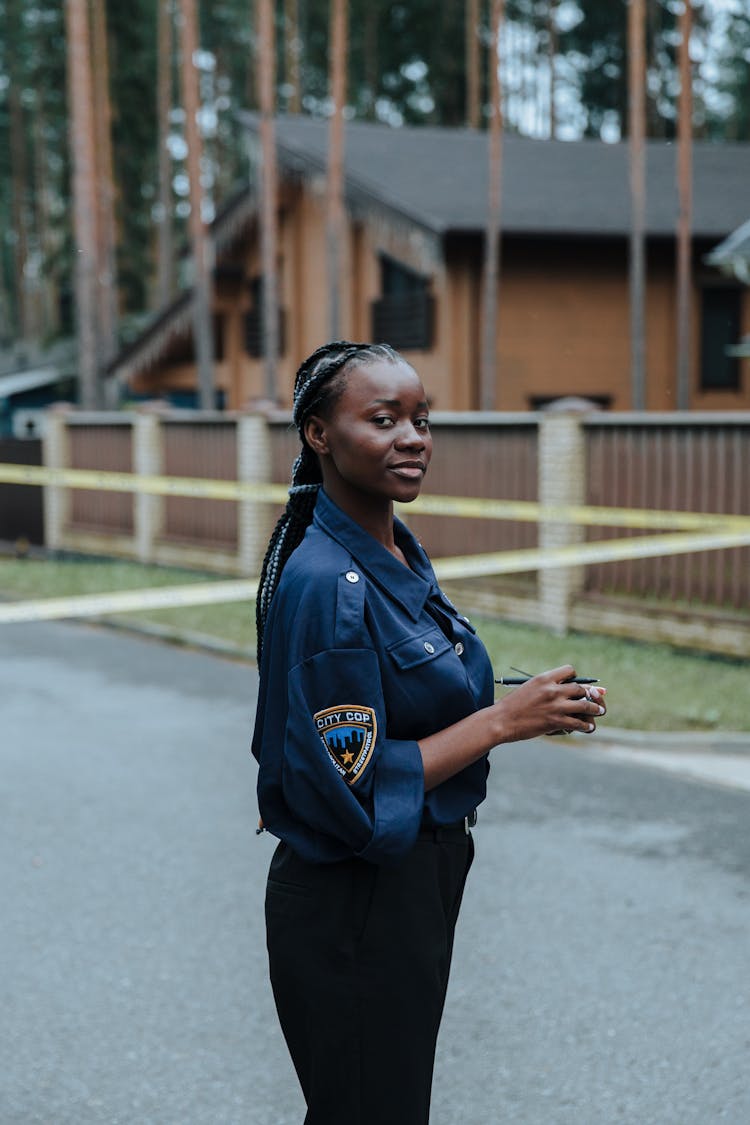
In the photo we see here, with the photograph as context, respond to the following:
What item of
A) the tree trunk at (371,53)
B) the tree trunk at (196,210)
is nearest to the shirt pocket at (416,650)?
the tree trunk at (196,210)

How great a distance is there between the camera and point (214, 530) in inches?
733

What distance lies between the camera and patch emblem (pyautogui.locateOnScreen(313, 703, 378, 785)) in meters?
2.31

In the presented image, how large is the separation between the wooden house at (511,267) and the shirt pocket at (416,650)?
22.6m

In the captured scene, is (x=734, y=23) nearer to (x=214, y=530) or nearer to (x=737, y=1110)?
(x=214, y=530)

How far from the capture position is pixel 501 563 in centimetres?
1361

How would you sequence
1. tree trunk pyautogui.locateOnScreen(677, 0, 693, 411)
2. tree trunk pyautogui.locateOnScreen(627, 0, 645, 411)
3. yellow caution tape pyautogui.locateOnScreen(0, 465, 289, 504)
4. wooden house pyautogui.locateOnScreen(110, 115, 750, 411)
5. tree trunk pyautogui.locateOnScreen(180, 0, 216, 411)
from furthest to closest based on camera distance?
tree trunk pyautogui.locateOnScreen(180, 0, 216, 411) → wooden house pyautogui.locateOnScreen(110, 115, 750, 411) → tree trunk pyautogui.locateOnScreen(627, 0, 645, 411) → tree trunk pyautogui.locateOnScreen(677, 0, 693, 411) → yellow caution tape pyautogui.locateOnScreen(0, 465, 289, 504)

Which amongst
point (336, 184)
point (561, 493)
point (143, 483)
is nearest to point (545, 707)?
point (561, 493)

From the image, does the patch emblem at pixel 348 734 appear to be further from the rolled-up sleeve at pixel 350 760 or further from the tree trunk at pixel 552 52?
the tree trunk at pixel 552 52

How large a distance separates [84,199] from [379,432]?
2270 cm

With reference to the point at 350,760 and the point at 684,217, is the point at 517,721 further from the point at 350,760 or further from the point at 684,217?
the point at 684,217

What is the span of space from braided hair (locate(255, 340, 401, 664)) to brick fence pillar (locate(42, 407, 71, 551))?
19260 millimetres

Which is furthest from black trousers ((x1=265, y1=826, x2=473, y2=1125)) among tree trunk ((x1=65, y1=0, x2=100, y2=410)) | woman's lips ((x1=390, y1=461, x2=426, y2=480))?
tree trunk ((x1=65, y1=0, x2=100, y2=410))

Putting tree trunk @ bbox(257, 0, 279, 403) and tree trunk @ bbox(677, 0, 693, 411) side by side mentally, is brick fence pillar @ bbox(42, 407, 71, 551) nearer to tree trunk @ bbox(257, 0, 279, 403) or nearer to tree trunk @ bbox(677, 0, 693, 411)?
tree trunk @ bbox(257, 0, 279, 403)

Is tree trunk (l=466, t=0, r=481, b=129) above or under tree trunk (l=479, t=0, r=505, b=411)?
above
